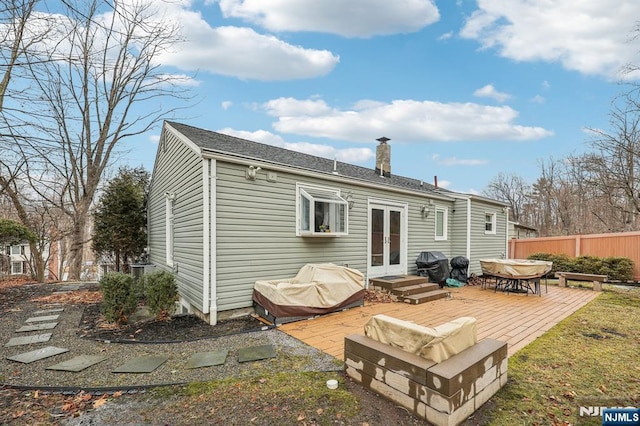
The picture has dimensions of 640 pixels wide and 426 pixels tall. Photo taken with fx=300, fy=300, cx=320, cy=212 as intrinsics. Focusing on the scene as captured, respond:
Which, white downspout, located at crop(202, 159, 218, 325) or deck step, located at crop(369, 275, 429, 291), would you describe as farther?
deck step, located at crop(369, 275, 429, 291)

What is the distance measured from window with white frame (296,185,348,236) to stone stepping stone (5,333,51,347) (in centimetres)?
434

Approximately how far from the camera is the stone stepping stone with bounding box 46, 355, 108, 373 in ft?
11.1

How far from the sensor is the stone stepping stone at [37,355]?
12.0ft

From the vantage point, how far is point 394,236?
8.70 meters

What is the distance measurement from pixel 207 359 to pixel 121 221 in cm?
914

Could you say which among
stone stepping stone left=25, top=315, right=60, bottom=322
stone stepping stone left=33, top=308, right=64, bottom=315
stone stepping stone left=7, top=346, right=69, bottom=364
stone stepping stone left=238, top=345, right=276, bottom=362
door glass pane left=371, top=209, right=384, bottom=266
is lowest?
stone stepping stone left=33, top=308, right=64, bottom=315

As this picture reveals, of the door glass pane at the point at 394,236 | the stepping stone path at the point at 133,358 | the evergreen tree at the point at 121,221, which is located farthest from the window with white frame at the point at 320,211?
the evergreen tree at the point at 121,221

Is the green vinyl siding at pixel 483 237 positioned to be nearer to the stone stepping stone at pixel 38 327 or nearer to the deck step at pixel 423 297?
the deck step at pixel 423 297

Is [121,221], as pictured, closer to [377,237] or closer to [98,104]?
[98,104]

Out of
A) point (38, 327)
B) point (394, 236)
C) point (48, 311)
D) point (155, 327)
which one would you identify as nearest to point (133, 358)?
point (155, 327)

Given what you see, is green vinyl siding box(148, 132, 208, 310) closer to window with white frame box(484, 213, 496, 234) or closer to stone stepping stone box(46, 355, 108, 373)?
stone stepping stone box(46, 355, 108, 373)

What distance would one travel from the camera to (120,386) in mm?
2949

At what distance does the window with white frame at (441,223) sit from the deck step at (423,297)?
10.1 feet

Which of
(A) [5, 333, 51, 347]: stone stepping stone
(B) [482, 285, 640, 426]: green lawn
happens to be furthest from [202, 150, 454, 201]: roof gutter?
(B) [482, 285, 640, 426]: green lawn
